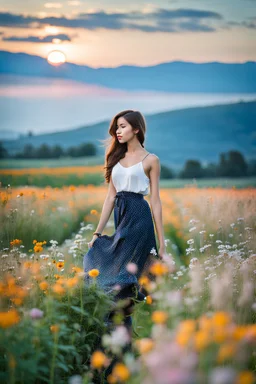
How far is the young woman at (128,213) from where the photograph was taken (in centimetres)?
435

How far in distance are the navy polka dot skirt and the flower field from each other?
17 cm

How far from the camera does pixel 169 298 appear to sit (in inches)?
86.4

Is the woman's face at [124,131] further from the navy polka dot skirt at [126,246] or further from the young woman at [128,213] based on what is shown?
the navy polka dot skirt at [126,246]

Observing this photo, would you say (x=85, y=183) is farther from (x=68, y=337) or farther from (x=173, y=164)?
(x=68, y=337)

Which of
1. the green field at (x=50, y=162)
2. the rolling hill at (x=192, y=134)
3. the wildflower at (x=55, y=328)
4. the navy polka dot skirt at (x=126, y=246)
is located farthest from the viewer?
the rolling hill at (x=192, y=134)

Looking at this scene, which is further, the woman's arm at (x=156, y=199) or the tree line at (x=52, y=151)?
the tree line at (x=52, y=151)

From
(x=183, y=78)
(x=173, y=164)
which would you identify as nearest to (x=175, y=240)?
(x=173, y=164)

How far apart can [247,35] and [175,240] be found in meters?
7.18

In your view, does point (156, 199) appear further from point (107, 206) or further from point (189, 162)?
point (189, 162)

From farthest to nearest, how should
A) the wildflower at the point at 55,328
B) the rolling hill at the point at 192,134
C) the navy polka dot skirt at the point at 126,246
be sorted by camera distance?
1. the rolling hill at the point at 192,134
2. the navy polka dot skirt at the point at 126,246
3. the wildflower at the point at 55,328

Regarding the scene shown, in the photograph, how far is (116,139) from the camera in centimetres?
471

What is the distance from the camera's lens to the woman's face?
4.56m

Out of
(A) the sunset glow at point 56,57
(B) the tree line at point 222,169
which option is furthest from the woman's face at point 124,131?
(B) the tree line at point 222,169

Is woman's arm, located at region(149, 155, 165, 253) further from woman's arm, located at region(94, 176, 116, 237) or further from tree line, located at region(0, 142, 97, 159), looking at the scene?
tree line, located at region(0, 142, 97, 159)
